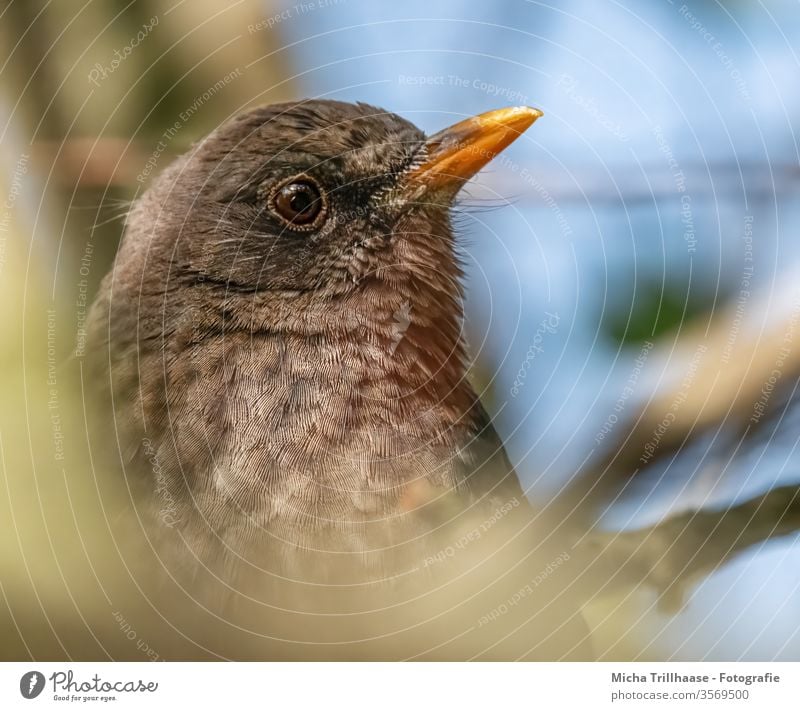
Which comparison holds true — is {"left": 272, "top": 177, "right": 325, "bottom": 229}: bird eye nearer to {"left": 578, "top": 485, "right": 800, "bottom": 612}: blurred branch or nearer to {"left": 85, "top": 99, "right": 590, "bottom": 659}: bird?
{"left": 85, "top": 99, "right": 590, "bottom": 659}: bird

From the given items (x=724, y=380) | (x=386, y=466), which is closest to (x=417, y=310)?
(x=386, y=466)

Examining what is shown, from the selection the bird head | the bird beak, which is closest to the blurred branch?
Result: the bird head

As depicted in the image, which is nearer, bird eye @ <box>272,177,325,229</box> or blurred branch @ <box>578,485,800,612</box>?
blurred branch @ <box>578,485,800,612</box>

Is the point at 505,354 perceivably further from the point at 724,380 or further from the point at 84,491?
the point at 84,491

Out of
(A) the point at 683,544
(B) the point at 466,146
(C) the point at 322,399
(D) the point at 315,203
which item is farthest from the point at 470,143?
(A) the point at 683,544

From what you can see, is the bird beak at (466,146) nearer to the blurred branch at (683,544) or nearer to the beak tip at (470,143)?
the beak tip at (470,143)

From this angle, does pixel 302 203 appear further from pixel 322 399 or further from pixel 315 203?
pixel 322 399

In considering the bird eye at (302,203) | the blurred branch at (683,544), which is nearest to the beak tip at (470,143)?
the bird eye at (302,203)
